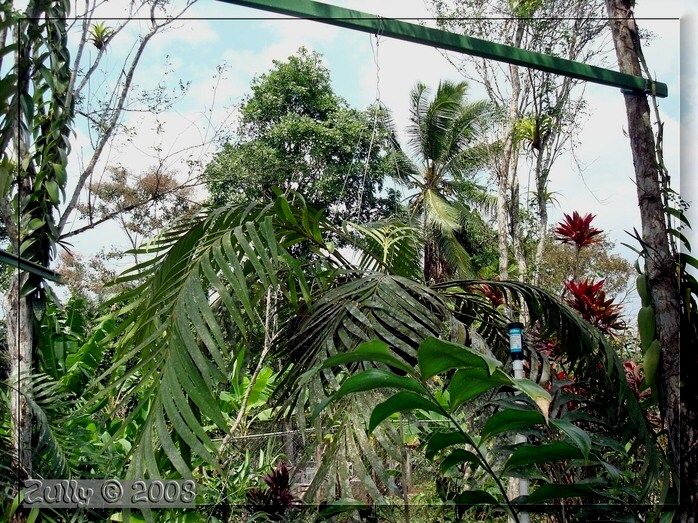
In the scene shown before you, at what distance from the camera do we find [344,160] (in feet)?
5.11

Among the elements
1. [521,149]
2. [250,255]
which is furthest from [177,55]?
[521,149]

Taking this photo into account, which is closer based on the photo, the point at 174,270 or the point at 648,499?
the point at 174,270

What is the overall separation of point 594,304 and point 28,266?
1246 millimetres

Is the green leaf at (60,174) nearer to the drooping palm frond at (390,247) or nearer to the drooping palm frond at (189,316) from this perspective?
the drooping palm frond at (189,316)

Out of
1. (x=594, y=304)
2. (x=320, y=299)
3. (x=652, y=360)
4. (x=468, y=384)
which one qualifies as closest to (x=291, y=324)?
(x=320, y=299)

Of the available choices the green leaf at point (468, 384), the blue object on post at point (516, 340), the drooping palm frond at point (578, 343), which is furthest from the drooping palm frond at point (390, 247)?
the green leaf at point (468, 384)

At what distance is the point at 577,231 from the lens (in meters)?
1.63

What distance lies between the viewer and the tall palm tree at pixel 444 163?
5.16ft

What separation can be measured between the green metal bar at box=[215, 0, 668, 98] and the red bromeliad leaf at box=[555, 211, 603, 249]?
33cm

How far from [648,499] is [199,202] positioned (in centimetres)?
119

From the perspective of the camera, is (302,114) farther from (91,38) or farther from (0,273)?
(0,273)

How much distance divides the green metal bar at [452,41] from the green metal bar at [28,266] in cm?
67

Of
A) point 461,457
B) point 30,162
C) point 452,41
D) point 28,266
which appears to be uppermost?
point 452,41

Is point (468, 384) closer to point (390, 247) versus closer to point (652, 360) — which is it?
point (390, 247)
